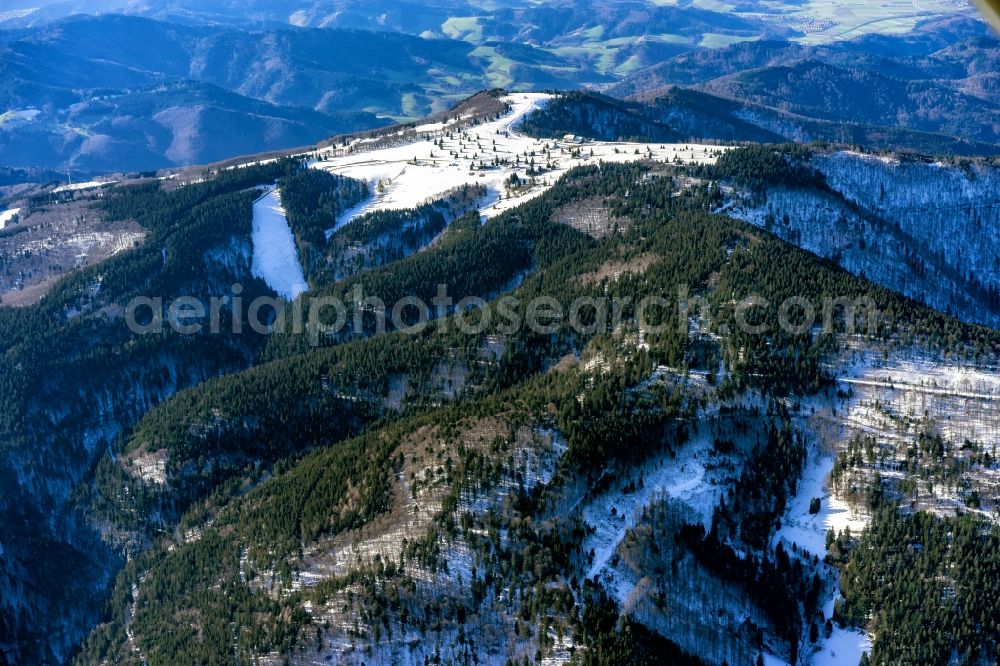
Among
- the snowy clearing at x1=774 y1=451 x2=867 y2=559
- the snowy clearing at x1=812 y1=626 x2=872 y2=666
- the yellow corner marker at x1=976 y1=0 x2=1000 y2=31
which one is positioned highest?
the yellow corner marker at x1=976 y1=0 x2=1000 y2=31

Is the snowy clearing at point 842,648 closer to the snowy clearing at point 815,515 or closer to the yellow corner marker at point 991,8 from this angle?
the snowy clearing at point 815,515

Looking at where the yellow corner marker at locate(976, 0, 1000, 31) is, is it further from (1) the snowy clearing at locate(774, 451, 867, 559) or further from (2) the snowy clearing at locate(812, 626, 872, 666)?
(1) the snowy clearing at locate(774, 451, 867, 559)

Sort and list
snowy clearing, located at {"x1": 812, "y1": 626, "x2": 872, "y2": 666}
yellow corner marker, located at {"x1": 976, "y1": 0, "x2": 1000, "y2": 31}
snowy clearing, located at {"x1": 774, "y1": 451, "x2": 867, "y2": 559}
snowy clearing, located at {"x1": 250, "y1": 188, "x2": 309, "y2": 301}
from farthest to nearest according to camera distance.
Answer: snowy clearing, located at {"x1": 250, "y1": 188, "x2": 309, "y2": 301} < snowy clearing, located at {"x1": 774, "y1": 451, "x2": 867, "y2": 559} < snowy clearing, located at {"x1": 812, "y1": 626, "x2": 872, "y2": 666} < yellow corner marker, located at {"x1": 976, "y1": 0, "x2": 1000, "y2": 31}

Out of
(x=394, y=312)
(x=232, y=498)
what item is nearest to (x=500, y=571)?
(x=232, y=498)

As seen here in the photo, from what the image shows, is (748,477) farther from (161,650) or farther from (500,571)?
(161,650)

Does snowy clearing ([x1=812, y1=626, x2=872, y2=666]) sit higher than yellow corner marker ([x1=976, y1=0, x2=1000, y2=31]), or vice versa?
yellow corner marker ([x1=976, y1=0, x2=1000, y2=31])

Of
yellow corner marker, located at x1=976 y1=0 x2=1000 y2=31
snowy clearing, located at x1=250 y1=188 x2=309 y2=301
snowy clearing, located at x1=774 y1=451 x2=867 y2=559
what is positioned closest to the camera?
yellow corner marker, located at x1=976 y1=0 x2=1000 y2=31

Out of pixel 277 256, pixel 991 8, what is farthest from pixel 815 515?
pixel 277 256

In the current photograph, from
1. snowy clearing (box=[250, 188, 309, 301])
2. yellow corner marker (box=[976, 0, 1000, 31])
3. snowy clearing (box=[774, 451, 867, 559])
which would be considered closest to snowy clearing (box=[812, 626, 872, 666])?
snowy clearing (box=[774, 451, 867, 559])
